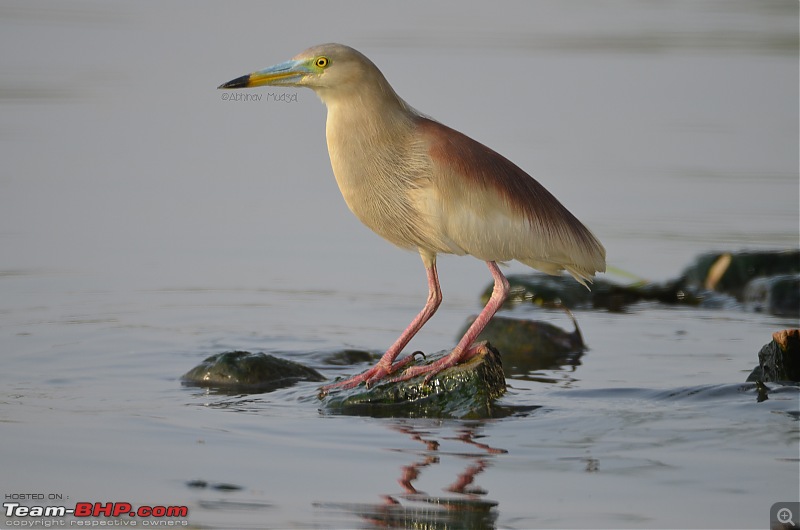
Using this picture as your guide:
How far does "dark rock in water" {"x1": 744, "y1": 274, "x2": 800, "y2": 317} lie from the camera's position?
433 inches

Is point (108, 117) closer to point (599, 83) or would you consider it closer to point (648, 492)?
point (599, 83)

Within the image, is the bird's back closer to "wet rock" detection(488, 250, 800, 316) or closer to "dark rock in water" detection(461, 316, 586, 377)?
"dark rock in water" detection(461, 316, 586, 377)

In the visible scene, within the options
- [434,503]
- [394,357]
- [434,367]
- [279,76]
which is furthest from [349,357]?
[434,503]

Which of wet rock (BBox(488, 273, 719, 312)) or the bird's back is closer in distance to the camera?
the bird's back

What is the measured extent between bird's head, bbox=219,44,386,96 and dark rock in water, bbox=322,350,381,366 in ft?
7.25

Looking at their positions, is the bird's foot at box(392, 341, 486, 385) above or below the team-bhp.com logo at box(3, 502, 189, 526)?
above

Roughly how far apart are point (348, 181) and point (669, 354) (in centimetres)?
305

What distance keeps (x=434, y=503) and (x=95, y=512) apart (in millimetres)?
1582

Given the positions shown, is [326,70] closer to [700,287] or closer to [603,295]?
[603,295]

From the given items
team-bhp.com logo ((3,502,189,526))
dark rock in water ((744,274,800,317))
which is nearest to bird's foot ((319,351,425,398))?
team-bhp.com logo ((3,502,189,526))

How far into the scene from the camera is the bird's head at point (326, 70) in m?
7.94

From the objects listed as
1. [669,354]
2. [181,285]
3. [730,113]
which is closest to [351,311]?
[181,285]

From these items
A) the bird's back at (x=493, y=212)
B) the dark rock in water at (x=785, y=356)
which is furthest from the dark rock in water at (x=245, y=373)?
the dark rock in water at (x=785, y=356)

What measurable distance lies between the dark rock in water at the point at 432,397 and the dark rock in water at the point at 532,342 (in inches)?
61.2
